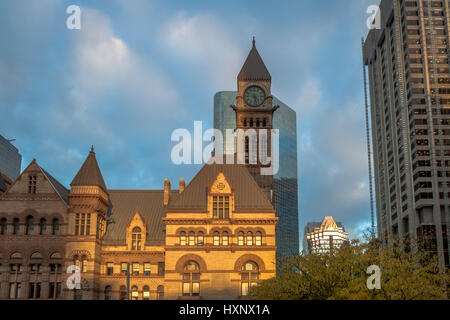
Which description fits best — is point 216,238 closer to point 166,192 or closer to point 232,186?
point 232,186

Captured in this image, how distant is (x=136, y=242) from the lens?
64.1 metres

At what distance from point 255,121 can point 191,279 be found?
3534cm

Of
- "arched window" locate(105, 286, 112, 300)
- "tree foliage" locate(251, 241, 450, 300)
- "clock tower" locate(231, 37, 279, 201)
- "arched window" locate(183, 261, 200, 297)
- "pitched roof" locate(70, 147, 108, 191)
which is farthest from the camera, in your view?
"clock tower" locate(231, 37, 279, 201)

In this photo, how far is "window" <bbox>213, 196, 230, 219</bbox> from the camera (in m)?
60.2

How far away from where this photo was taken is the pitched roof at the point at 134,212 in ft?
214

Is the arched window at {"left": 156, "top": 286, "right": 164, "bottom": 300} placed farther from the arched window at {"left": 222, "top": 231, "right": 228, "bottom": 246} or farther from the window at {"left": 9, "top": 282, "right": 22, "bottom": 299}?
the window at {"left": 9, "top": 282, "right": 22, "bottom": 299}

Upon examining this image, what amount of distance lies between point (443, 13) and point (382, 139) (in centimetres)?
3984

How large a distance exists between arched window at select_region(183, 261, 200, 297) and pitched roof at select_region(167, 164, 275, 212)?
21.4 ft

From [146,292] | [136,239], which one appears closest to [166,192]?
[136,239]

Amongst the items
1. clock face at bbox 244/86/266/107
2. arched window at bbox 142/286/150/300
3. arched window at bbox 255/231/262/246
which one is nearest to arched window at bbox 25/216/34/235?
arched window at bbox 142/286/150/300

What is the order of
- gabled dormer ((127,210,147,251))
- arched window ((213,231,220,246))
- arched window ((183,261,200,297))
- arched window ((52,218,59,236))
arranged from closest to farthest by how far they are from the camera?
arched window ((183,261,200,297)) → arched window ((213,231,220,246)) → arched window ((52,218,59,236)) → gabled dormer ((127,210,147,251))
